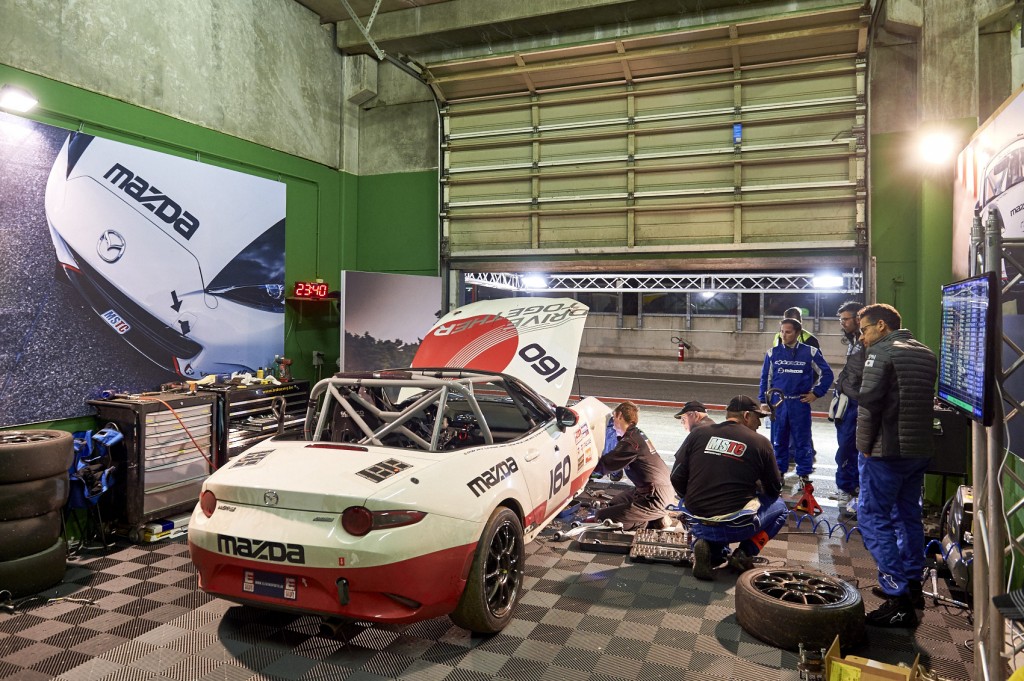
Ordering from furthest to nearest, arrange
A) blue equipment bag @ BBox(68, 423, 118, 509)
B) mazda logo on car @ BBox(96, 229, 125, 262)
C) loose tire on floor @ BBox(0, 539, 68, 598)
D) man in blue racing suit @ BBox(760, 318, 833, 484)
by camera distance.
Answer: man in blue racing suit @ BBox(760, 318, 833, 484)
mazda logo on car @ BBox(96, 229, 125, 262)
blue equipment bag @ BBox(68, 423, 118, 509)
loose tire on floor @ BBox(0, 539, 68, 598)

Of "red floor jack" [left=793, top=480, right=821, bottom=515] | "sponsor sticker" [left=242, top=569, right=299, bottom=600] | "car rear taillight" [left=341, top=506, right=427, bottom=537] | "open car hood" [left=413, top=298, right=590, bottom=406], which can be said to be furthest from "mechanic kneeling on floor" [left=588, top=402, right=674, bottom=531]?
"sponsor sticker" [left=242, top=569, right=299, bottom=600]

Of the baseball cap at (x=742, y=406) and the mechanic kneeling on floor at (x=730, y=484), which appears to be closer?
the mechanic kneeling on floor at (x=730, y=484)

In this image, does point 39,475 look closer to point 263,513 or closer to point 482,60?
point 263,513

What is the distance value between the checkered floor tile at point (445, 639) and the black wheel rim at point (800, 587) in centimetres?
27

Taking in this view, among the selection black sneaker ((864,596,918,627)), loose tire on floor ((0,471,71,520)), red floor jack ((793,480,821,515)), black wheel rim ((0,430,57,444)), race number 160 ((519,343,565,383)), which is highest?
race number 160 ((519,343,565,383))

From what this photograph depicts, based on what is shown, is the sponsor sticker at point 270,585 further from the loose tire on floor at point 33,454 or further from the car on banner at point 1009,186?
the car on banner at point 1009,186

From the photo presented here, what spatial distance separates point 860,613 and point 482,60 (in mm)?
6769

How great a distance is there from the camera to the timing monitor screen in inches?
92.9

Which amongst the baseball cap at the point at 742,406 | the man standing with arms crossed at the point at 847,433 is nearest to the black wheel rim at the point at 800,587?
the baseball cap at the point at 742,406

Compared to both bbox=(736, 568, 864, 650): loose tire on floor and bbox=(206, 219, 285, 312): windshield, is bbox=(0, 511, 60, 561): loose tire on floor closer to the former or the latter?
bbox=(206, 219, 285, 312): windshield

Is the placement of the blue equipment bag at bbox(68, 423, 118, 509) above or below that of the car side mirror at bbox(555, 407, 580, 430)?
below

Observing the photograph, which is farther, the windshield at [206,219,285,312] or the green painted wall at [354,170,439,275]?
the green painted wall at [354,170,439,275]

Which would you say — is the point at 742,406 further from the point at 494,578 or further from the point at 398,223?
the point at 398,223

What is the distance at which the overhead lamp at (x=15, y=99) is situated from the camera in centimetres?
479
